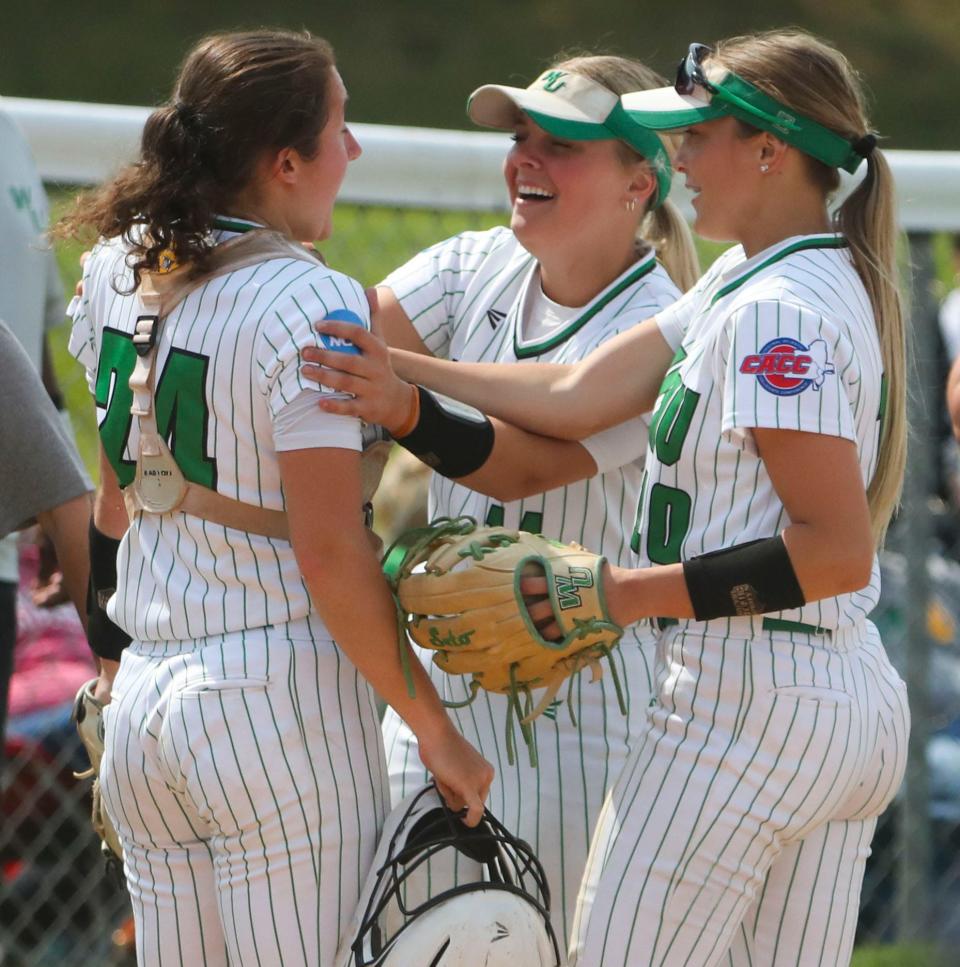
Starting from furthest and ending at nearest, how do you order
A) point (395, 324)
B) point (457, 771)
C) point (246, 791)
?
point (395, 324), point (457, 771), point (246, 791)

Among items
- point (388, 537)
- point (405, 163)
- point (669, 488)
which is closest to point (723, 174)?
point (669, 488)

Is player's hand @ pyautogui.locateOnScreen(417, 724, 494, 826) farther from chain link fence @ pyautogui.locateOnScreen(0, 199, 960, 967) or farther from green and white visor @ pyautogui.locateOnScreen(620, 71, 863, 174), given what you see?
chain link fence @ pyautogui.locateOnScreen(0, 199, 960, 967)

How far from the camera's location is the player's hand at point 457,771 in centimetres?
220

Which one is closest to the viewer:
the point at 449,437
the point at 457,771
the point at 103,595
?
the point at 457,771

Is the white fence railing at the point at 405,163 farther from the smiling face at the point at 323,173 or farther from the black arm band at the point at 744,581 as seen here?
the black arm band at the point at 744,581

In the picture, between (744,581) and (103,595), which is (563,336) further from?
(103,595)

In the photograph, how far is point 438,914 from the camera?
2.11 m

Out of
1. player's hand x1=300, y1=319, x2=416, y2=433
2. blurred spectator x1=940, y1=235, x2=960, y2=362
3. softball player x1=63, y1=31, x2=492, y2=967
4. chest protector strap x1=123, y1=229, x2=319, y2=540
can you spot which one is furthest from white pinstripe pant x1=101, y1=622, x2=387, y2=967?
blurred spectator x1=940, y1=235, x2=960, y2=362

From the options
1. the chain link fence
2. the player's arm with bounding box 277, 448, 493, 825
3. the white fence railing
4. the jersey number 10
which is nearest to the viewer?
the player's arm with bounding box 277, 448, 493, 825

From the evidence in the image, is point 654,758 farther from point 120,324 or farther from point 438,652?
point 120,324

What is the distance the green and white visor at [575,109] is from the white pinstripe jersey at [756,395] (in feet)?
1.28

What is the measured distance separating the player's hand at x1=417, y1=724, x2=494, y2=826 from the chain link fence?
181 cm

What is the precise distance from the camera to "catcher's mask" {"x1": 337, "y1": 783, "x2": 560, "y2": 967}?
208 cm

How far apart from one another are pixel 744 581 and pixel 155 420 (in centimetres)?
85
